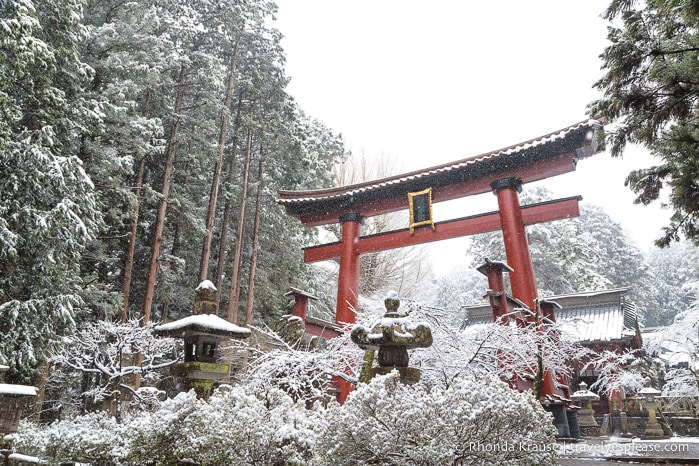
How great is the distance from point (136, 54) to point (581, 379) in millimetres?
21321

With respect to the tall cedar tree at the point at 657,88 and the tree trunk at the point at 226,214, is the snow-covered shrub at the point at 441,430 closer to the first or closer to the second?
the tall cedar tree at the point at 657,88

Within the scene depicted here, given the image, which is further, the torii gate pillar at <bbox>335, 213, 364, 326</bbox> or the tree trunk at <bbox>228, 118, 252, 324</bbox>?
the tree trunk at <bbox>228, 118, 252, 324</bbox>

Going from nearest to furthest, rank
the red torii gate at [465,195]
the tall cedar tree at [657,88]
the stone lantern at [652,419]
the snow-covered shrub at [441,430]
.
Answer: the snow-covered shrub at [441,430]
the tall cedar tree at [657,88]
the red torii gate at [465,195]
the stone lantern at [652,419]

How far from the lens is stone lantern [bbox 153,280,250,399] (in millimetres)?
6886

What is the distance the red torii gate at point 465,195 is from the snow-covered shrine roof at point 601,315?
8644mm

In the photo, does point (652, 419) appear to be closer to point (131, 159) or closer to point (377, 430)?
point (377, 430)

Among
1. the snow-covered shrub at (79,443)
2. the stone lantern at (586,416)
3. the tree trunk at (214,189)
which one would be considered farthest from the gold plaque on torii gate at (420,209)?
the snow-covered shrub at (79,443)

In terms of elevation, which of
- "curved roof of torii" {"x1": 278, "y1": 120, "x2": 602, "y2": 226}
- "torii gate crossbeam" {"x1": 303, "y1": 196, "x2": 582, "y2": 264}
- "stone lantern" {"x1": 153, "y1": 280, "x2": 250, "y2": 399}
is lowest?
"stone lantern" {"x1": 153, "y1": 280, "x2": 250, "y2": 399}

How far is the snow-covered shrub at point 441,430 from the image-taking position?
11.1 ft

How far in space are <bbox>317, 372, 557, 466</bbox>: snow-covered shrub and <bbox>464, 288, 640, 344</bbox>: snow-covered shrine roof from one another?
51.3ft

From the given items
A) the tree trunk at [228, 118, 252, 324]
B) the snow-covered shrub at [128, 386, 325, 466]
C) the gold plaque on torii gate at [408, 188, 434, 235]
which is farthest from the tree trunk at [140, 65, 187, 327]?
the gold plaque on torii gate at [408, 188, 434, 235]

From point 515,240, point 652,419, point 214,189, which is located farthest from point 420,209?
point 652,419

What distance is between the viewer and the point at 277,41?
1752cm

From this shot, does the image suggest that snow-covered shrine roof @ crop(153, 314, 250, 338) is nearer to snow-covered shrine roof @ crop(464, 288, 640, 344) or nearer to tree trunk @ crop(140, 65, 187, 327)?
tree trunk @ crop(140, 65, 187, 327)
